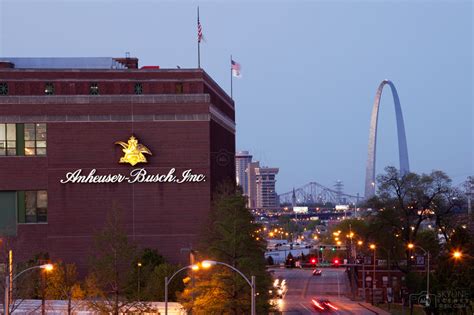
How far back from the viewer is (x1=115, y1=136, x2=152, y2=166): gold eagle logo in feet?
323

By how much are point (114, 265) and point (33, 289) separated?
1349 centimetres

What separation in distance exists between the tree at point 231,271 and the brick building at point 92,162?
24.0 m

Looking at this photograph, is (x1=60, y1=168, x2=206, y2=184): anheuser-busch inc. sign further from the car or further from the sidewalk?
the sidewalk

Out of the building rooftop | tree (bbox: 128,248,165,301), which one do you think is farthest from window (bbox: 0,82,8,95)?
tree (bbox: 128,248,165,301)

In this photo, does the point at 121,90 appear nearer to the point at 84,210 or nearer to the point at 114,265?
the point at 84,210

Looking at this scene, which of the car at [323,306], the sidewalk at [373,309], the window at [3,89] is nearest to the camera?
the window at [3,89]

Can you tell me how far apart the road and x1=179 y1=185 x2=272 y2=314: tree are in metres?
28.3

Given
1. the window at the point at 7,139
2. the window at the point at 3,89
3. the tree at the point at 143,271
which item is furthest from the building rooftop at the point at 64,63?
the tree at the point at 143,271

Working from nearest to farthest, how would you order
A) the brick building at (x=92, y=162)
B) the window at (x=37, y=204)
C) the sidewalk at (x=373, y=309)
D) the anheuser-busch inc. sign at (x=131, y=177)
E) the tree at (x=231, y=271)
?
the tree at (x=231, y=271), the brick building at (x=92, y=162), the anheuser-busch inc. sign at (x=131, y=177), the window at (x=37, y=204), the sidewalk at (x=373, y=309)

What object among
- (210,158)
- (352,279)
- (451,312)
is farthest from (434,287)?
(352,279)

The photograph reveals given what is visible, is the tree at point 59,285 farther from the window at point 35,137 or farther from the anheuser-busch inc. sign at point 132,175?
the window at point 35,137

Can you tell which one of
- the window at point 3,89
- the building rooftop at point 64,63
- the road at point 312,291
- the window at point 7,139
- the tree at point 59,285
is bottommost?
the road at point 312,291

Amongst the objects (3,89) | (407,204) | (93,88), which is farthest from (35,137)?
(407,204)

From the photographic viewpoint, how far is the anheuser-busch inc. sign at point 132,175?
98438 mm
